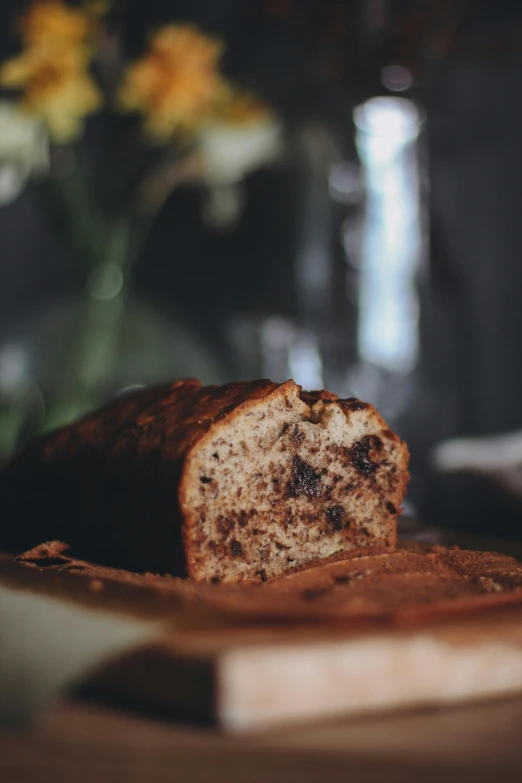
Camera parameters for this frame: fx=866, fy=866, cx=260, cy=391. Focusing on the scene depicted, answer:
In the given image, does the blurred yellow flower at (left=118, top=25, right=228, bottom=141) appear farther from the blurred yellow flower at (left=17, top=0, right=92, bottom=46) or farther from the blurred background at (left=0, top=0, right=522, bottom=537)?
the blurred yellow flower at (left=17, top=0, right=92, bottom=46)

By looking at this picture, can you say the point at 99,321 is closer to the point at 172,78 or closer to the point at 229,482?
the point at 172,78

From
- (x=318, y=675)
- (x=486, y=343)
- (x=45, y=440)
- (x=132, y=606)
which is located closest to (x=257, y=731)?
(x=318, y=675)

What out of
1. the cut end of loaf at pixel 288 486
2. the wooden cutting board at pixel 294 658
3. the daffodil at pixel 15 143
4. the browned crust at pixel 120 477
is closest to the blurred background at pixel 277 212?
the daffodil at pixel 15 143

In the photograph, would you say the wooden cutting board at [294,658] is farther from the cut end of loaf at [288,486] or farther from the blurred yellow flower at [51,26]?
the blurred yellow flower at [51,26]

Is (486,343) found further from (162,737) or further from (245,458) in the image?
(162,737)

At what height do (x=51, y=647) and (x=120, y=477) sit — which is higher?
(x=120, y=477)

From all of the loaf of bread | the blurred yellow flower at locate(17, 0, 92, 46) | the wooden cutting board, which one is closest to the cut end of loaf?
the loaf of bread

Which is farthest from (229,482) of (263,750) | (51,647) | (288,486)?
(263,750)
